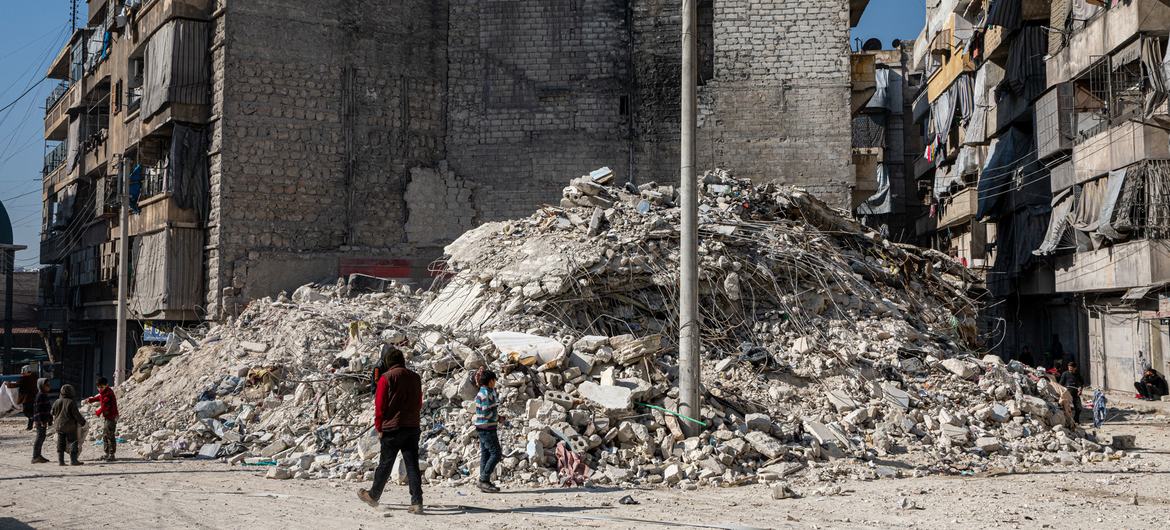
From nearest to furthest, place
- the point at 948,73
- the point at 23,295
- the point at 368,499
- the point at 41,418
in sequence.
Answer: the point at 368,499 < the point at 41,418 < the point at 948,73 < the point at 23,295

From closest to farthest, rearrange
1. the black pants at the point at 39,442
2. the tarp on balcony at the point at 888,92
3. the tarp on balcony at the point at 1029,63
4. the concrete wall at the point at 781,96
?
the black pants at the point at 39,442 < the concrete wall at the point at 781,96 < the tarp on balcony at the point at 1029,63 < the tarp on balcony at the point at 888,92

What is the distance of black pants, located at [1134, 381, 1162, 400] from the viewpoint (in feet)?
61.4

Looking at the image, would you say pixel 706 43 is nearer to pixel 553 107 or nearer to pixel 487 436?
pixel 553 107

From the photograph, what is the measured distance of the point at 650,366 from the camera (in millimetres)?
10188

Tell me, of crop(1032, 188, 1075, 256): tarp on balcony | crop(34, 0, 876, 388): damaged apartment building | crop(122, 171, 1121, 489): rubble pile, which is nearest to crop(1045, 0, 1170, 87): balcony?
crop(1032, 188, 1075, 256): tarp on balcony

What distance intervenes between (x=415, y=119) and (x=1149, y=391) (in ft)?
54.5

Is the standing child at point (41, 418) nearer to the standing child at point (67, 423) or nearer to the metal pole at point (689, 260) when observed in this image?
the standing child at point (67, 423)

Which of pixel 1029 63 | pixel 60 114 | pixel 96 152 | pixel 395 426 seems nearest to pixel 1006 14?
pixel 1029 63

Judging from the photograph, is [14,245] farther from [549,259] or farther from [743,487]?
[743,487]

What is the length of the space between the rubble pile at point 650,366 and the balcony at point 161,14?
8118mm

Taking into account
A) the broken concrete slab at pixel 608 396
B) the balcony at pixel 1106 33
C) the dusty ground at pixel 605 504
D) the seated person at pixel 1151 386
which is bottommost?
the dusty ground at pixel 605 504

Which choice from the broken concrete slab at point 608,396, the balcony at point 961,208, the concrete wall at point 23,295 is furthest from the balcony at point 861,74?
the concrete wall at point 23,295

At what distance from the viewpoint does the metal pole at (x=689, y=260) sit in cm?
908

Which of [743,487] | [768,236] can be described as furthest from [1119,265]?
[743,487]
